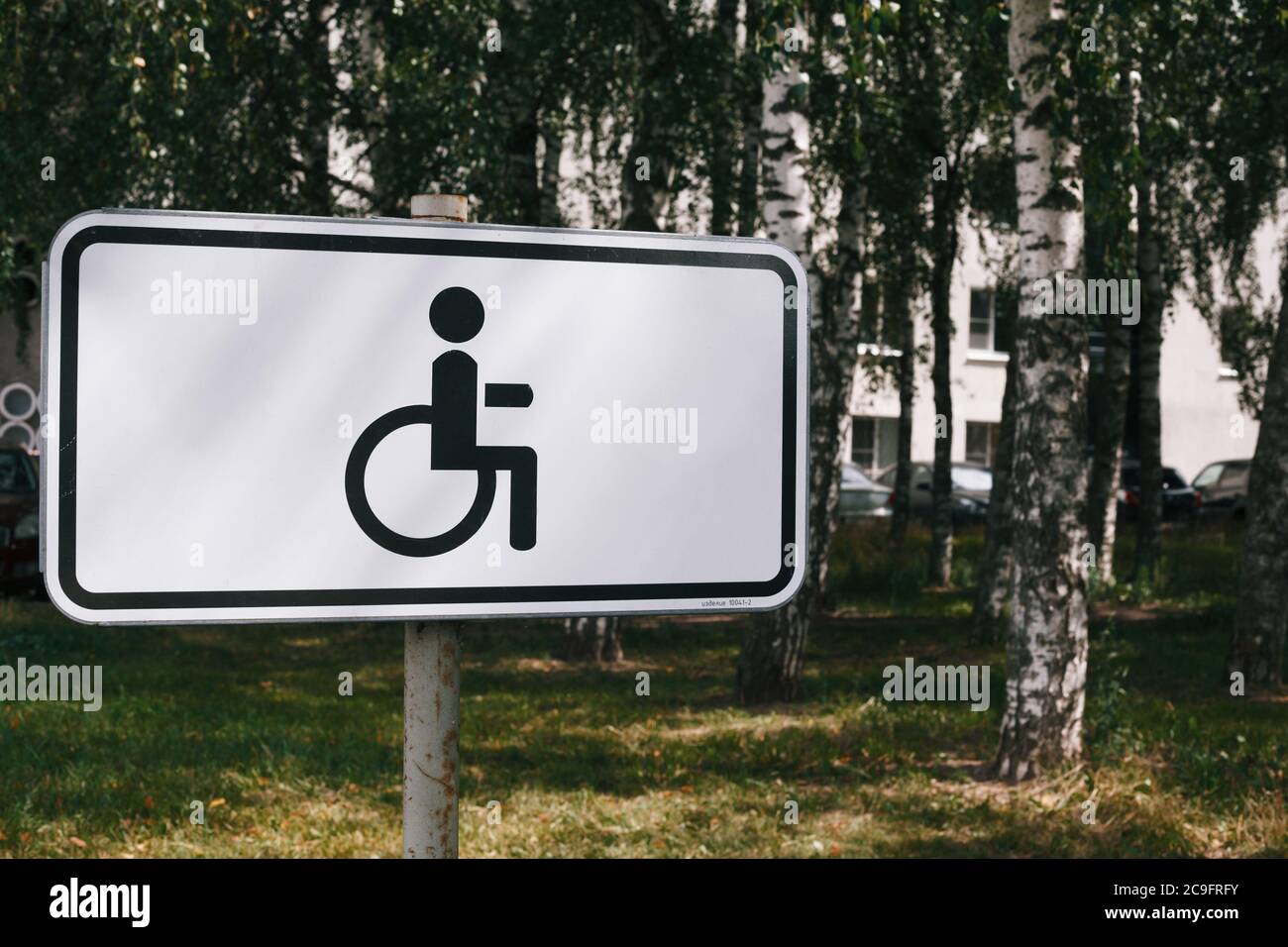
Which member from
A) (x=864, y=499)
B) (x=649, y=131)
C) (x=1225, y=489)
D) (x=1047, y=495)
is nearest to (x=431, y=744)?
(x=1047, y=495)

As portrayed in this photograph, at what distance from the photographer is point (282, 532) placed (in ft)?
5.48

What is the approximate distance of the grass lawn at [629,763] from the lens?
21.2ft

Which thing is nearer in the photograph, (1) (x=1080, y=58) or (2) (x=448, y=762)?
(2) (x=448, y=762)

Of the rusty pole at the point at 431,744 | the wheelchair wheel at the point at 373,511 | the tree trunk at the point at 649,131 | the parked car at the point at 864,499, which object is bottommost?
the parked car at the point at 864,499

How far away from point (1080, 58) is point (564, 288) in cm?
622

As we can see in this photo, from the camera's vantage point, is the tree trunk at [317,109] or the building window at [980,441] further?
the building window at [980,441]

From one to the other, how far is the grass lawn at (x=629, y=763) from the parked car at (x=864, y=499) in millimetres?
19672

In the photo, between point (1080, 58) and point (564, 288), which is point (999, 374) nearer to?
point (1080, 58)

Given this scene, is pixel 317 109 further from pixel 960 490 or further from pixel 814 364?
pixel 960 490

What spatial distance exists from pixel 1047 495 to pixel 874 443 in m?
38.6

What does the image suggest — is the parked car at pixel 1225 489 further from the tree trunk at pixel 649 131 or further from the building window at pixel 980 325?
the tree trunk at pixel 649 131

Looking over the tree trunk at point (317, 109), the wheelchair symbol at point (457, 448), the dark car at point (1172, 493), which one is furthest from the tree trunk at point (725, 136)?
the dark car at point (1172, 493)
